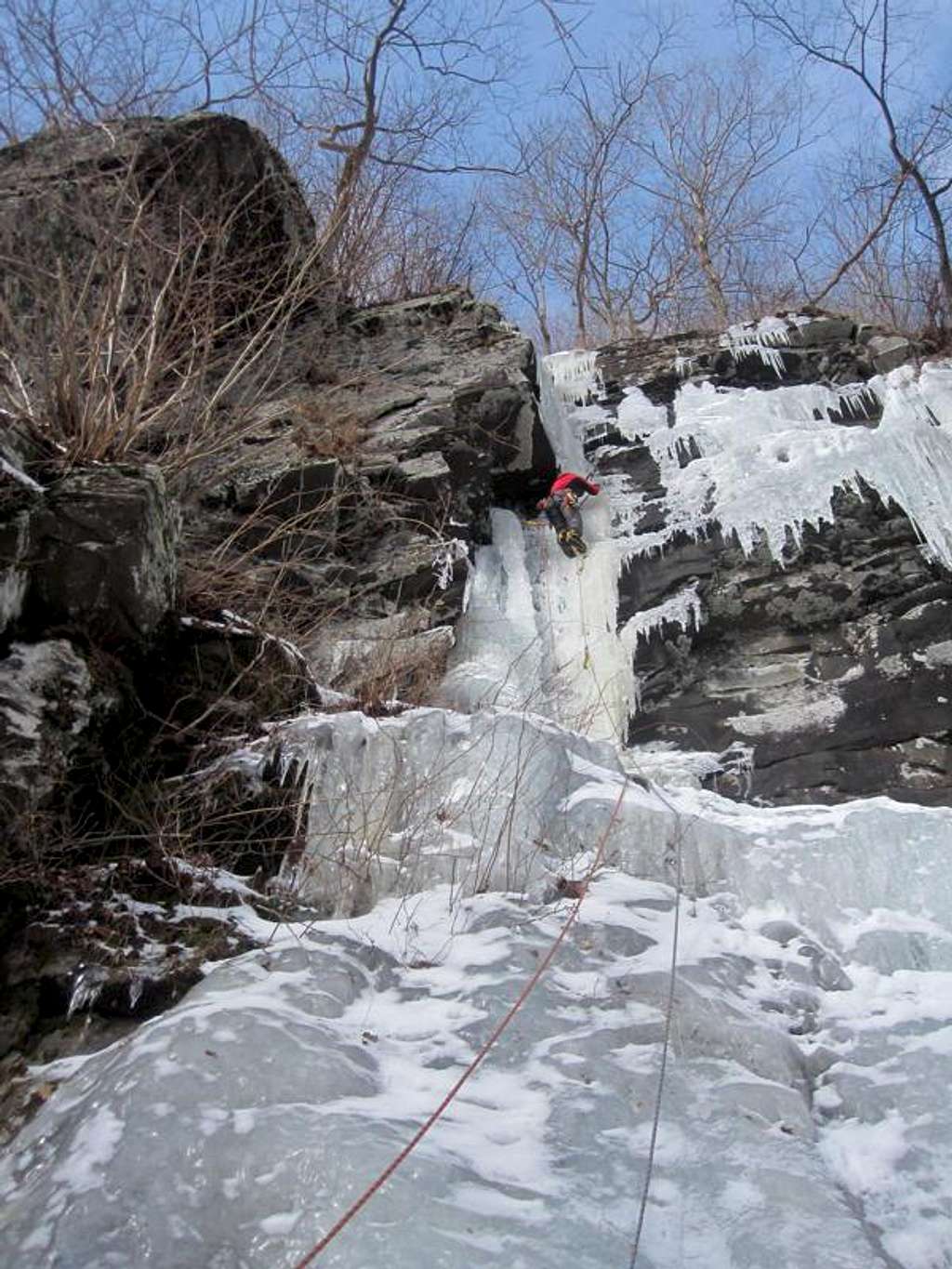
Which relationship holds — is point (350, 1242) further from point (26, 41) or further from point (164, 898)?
point (26, 41)

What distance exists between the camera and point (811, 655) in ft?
21.0

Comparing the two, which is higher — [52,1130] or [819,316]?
[819,316]

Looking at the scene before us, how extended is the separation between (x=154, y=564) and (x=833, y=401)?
6.80 m

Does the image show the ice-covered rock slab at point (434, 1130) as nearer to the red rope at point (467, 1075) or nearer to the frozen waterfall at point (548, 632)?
the red rope at point (467, 1075)

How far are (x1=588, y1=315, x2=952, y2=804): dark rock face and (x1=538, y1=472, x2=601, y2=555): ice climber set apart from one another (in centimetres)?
45

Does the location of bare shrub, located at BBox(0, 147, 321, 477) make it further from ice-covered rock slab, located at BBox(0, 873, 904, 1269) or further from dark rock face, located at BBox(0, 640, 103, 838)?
ice-covered rock slab, located at BBox(0, 873, 904, 1269)

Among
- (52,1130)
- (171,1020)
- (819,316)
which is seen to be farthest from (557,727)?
(819,316)

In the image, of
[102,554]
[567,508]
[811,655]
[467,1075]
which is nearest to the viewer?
[467,1075]

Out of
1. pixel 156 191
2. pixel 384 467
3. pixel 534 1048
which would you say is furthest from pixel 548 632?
pixel 534 1048

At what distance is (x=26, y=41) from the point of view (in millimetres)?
4609

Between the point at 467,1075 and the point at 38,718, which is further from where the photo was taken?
the point at 38,718

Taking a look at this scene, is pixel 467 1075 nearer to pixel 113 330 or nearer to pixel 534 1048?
pixel 534 1048

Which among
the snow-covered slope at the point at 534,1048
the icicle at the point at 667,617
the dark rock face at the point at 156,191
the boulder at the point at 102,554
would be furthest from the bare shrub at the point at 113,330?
the icicle at the point at 667,617

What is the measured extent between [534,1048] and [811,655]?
4.31 meters
